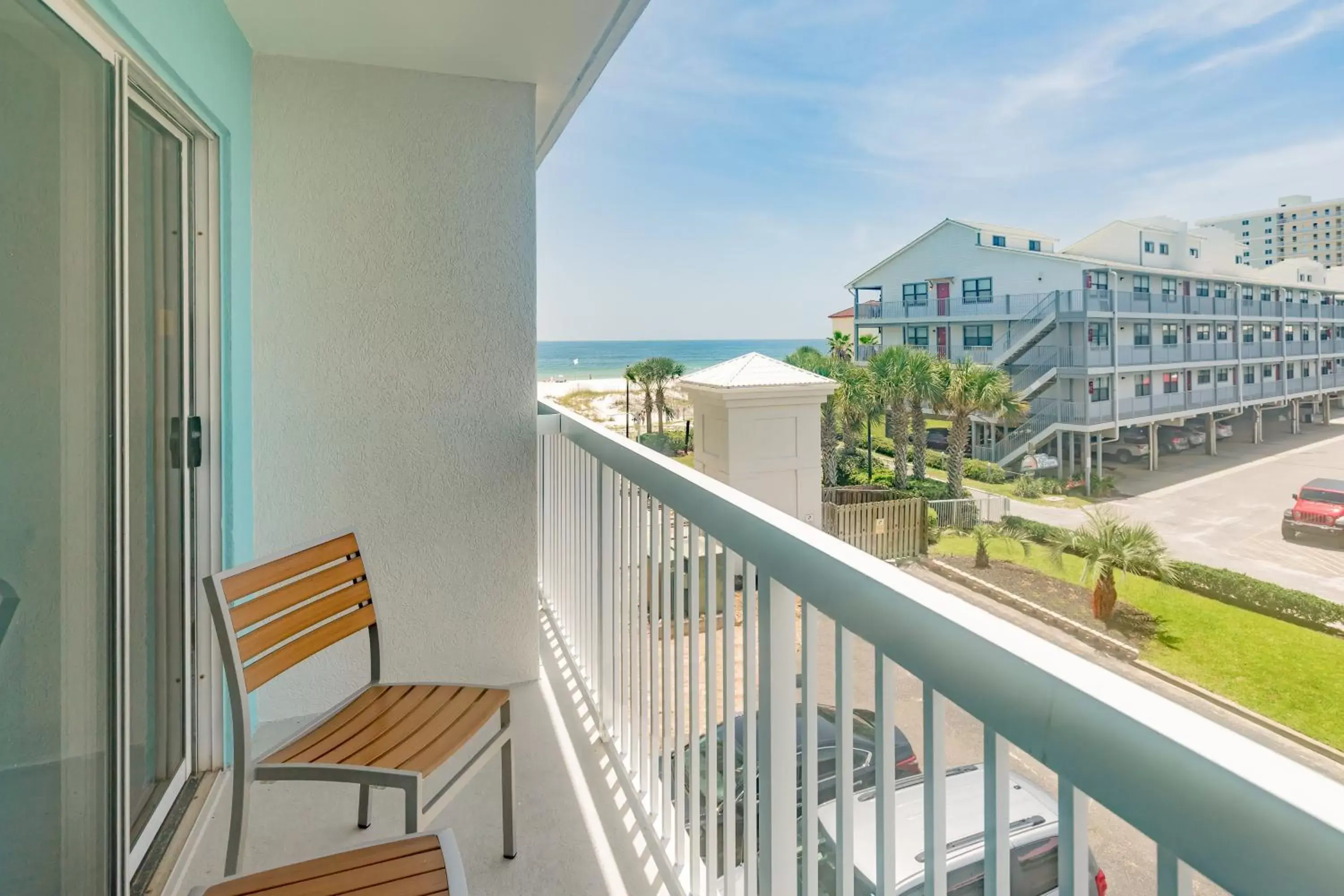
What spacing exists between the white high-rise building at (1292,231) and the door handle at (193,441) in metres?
2.35

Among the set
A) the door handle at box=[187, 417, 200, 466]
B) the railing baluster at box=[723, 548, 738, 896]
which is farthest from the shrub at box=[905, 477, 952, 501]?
the door handle at box=[187, 417, 200, 466]

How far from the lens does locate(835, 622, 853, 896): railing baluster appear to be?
1.01 meters

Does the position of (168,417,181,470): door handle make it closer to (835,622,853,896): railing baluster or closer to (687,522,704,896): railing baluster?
(687,522,704,896): railing baluster

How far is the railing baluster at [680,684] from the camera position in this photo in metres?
1.72

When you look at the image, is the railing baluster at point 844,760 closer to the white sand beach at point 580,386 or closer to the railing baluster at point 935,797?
the railing baluster at point 935,797

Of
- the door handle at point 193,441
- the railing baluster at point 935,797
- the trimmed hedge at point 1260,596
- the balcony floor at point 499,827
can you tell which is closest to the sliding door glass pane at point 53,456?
the balcony floor at point 499,827

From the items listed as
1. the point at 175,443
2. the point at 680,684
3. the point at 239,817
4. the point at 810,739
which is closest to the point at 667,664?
the point at 680,684

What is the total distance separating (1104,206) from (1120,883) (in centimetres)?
97

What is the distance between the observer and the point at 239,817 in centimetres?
149

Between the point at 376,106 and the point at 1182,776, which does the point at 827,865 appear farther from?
the point at 376,106

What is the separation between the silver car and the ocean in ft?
3.40

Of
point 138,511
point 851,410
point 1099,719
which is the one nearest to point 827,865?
point 1099,719

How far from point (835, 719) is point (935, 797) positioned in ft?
0.82

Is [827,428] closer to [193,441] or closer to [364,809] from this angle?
[364,809]
